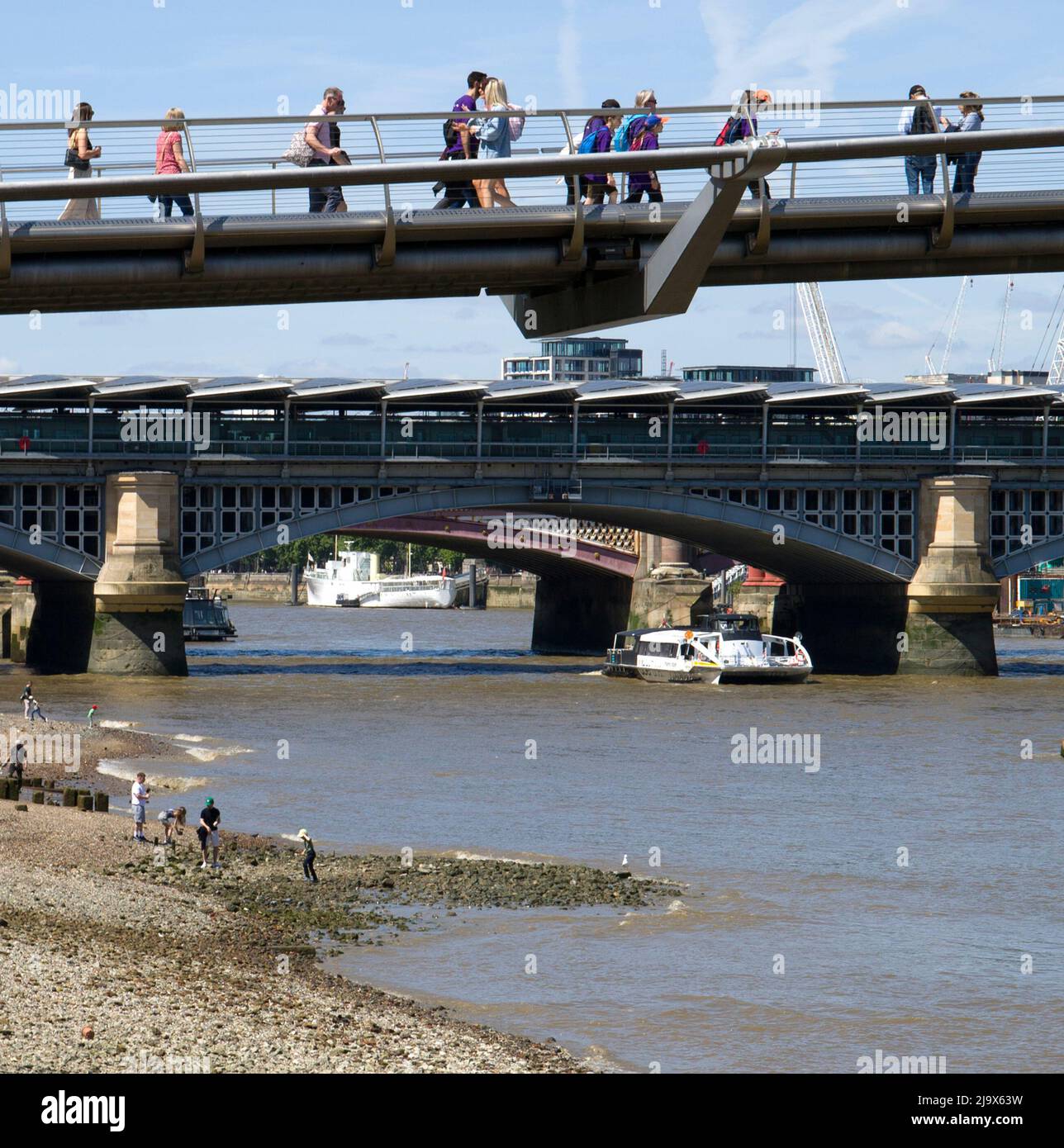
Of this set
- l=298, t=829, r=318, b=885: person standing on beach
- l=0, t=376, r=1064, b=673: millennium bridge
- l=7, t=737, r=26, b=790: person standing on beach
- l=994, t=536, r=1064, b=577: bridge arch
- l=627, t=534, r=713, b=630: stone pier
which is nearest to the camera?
l=298, t=829, r=318, b=885: person standing on beach

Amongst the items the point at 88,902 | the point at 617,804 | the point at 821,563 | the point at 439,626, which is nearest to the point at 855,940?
the point at 88,902

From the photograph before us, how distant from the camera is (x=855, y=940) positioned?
27375 millimetres

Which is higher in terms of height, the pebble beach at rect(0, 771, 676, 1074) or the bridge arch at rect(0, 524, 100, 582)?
the bridge arch at rect(0, 524, 100, 582)

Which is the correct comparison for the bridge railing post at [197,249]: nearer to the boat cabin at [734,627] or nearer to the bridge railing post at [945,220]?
the bridge railing post at [945,220]

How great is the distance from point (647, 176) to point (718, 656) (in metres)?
55.7

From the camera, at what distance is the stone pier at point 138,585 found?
67.3 meters

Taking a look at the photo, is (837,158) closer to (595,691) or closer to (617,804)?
(617,804)

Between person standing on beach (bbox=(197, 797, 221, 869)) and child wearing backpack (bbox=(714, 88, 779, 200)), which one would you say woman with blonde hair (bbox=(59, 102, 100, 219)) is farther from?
person standing on beach (bbox=(197, 797, 221, 869))

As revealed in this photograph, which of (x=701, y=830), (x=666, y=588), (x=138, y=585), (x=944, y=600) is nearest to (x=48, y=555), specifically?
(x=138, y=585)

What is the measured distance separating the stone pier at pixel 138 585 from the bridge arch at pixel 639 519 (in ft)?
6.24

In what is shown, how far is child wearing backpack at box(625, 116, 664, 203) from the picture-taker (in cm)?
1733

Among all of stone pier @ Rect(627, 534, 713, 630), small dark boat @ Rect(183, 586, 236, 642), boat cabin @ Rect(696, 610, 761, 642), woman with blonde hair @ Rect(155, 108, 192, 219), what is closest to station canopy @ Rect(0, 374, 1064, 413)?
boat cabin @ Rect(696, 610, 761, 642)

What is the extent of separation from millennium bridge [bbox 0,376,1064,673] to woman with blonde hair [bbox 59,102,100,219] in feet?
162

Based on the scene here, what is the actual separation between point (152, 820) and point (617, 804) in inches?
365
